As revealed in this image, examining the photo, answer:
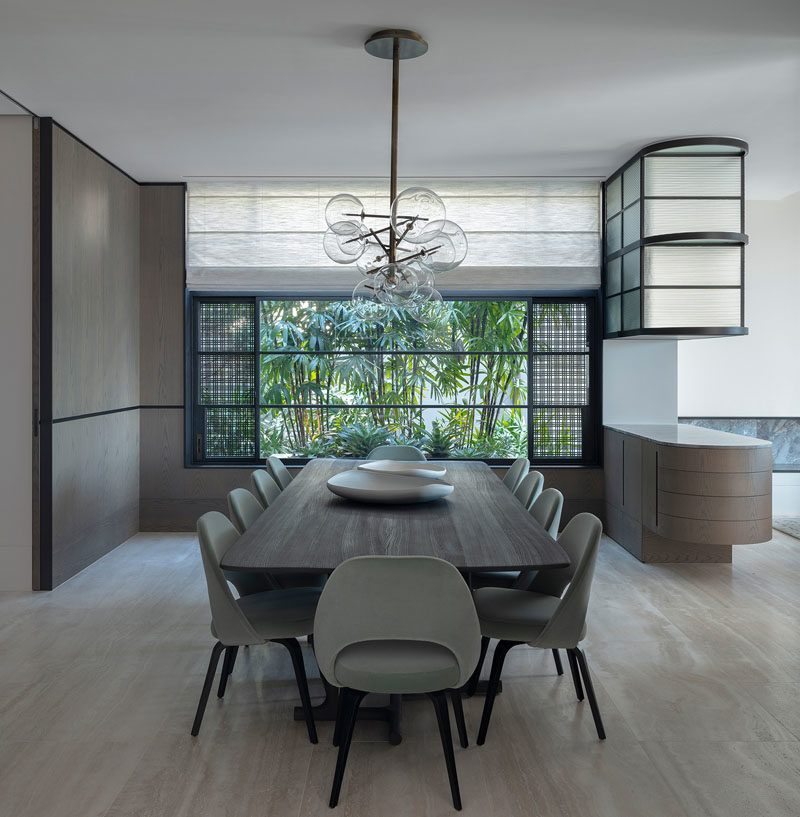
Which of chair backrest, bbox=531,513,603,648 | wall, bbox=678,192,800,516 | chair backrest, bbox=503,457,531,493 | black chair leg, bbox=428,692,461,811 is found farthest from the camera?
wall, bbox=678,192,800,516

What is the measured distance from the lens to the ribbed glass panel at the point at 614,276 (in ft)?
19.2

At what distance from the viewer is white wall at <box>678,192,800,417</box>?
687cm

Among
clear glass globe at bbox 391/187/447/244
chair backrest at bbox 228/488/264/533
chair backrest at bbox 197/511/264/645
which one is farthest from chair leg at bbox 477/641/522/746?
clear glass globe at bbox 391/187/447/244

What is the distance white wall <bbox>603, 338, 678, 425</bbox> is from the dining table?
2.80 meters

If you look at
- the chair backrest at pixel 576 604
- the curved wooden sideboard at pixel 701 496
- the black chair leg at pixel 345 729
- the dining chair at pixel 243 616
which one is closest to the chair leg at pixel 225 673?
the dining chair at pixel 243 616

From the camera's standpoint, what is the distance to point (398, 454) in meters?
5.12

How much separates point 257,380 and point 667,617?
363 cm

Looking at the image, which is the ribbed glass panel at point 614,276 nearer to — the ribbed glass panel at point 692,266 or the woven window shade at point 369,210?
the woven window shade at point 369,210

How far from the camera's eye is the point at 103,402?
5.43m

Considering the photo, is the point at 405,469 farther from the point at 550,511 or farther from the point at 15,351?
the point at 15,351

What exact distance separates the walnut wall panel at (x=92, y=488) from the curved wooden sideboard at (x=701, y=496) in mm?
3625

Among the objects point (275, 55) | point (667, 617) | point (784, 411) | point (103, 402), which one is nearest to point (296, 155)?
point (275, 55)

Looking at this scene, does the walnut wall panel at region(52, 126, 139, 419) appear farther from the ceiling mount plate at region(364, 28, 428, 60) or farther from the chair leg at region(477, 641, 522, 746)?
the chair leg at region(477, 641, 522, 746)

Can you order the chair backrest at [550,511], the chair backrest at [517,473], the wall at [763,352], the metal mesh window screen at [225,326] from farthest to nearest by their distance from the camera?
the wall at [763,352] → the metal mesh window screen at [225,326] → the chair backrest at [517,473] → the chair backrest at [550,511]
